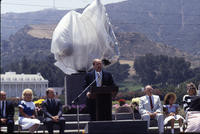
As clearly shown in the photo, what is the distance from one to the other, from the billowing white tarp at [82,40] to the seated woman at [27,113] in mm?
5709

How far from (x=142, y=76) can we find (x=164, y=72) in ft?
37.4

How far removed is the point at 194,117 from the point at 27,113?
4.04 meters

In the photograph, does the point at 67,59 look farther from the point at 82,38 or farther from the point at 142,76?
the point at 142,76

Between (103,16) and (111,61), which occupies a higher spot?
(103,16)

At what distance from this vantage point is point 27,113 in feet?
40.2

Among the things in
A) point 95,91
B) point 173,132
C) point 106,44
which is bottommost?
point 173,132

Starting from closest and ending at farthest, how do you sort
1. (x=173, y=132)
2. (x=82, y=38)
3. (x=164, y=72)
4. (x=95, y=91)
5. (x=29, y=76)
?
(x=95, y=91) → (x=173, y=132) → (x=82, y=38) → (x=29, y=76) → (x=164, y=72)

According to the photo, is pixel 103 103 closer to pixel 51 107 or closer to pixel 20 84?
pixel 51 107

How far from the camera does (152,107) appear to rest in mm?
13453

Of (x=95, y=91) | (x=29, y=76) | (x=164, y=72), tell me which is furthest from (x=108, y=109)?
(x=164, y=72)

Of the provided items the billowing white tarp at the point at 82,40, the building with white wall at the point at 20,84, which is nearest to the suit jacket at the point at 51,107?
the billowing white tarp at the point at 82,40

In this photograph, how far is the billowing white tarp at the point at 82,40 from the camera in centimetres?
1784

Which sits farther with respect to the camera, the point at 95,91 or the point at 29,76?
the point at 29,76

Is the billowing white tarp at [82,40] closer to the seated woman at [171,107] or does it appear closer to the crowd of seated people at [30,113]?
the seated woman at [171,107]
